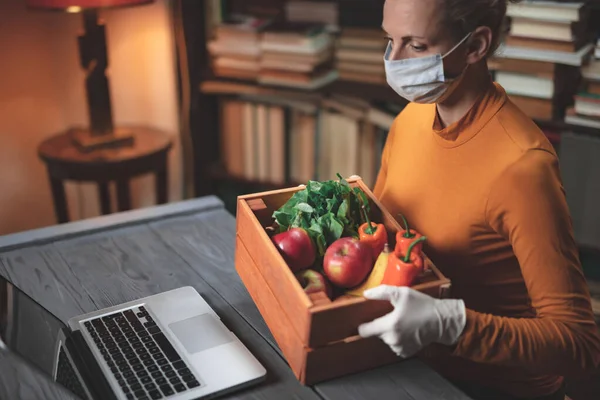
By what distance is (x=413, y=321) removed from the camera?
37.9 inches

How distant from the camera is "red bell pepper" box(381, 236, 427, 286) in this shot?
0.98 metres

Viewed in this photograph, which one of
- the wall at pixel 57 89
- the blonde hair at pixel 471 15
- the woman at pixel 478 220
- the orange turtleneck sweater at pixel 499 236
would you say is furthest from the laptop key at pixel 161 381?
the wall at pixel 57 89

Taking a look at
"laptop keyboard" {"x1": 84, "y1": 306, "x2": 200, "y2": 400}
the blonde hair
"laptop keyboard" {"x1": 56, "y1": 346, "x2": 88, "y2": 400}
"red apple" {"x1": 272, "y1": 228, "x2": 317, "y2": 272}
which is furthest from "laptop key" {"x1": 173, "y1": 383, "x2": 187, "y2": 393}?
the blonde hair

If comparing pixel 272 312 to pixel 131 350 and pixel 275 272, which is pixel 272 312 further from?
pixel 131 350

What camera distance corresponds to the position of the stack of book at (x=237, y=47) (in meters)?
2.54

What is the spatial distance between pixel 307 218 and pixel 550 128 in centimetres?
135

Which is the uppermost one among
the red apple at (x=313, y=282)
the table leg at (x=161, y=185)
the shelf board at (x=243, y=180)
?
the red apple at (x=313, y=282)

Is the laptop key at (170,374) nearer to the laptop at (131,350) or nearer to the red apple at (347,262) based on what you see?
the laptop at (131,350)

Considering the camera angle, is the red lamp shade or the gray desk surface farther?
the red lamp shade

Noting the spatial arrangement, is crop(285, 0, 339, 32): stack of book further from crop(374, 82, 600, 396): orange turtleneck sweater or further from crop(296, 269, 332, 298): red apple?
crop(296, 269, 332, 298): red apple

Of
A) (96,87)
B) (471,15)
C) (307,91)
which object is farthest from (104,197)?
(471,15)

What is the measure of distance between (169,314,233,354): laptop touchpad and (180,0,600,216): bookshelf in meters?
1.45

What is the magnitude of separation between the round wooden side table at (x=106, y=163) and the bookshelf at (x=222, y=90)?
0.26 metres

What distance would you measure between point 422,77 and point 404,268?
1.32 ft
